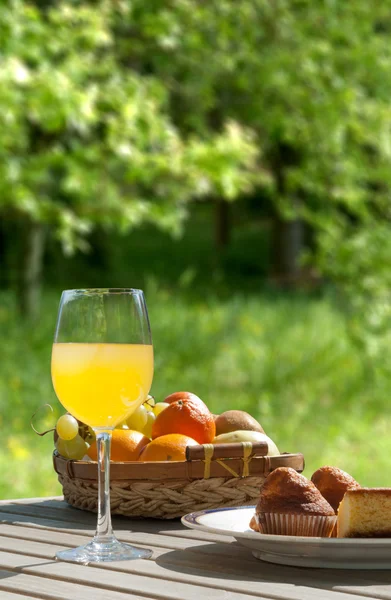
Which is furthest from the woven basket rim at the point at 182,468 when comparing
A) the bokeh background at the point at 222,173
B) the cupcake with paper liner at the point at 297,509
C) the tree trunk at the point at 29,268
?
the tree trunk at the point at 29,268

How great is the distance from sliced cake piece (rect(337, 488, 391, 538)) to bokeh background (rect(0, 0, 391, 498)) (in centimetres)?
384

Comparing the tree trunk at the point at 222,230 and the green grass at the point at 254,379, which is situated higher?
the tree trunk at the point at 222,230

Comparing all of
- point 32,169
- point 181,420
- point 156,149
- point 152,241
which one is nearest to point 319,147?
point 156,149

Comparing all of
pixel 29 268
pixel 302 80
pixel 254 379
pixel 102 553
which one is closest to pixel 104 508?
pixel 102 553

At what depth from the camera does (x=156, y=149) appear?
658cm

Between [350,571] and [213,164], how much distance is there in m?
4.58

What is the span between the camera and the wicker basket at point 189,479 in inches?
59.1

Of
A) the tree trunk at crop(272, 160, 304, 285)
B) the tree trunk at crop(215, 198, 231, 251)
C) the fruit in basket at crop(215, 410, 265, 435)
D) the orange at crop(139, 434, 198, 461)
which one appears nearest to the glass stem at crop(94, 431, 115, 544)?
the orange at crop(139, 434, 198, 461)

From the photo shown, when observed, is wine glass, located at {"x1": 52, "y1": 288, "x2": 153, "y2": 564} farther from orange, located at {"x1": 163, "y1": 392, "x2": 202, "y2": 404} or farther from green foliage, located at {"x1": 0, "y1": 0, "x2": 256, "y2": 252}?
green foliage, located at {"x1": 0, "y1": 0, "x2": 256, "y2": 252}

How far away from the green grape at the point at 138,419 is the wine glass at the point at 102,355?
0.32m

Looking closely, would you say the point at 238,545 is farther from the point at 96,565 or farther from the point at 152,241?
the point at 152,241

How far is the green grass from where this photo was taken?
5.88 m

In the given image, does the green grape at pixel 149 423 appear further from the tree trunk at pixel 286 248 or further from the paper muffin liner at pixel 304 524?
the tree trunk at pixel 286 248

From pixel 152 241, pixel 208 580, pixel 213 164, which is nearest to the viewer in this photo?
pixel 208 580
